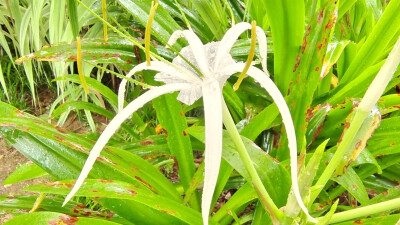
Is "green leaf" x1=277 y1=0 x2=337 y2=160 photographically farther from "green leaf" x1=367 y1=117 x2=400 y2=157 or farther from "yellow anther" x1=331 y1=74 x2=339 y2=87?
"yellow anther" x1=331 y1=74 x2=339 y2=87

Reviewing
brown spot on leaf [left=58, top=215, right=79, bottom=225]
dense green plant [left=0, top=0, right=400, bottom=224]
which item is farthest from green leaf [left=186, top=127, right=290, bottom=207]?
brown spot on leaf [left=58, top=215, right=79, bottom=225]

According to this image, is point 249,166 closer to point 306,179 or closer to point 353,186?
point 306,179

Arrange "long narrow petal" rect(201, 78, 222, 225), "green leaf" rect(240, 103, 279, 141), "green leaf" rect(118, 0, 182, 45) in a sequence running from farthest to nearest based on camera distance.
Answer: "green leaf" rect(118, 0, 182, 45), "green leaf" rect(240, 103, 279, 141), "long narrow petal" rect(201, 78, 222, 225)

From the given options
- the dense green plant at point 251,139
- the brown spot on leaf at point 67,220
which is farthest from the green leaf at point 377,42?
the brown spot on leaf at point 67,220

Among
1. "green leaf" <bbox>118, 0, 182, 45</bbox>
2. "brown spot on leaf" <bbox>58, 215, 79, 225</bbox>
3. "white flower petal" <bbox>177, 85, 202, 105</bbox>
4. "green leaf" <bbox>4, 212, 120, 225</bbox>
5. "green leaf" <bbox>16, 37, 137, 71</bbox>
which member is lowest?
"brown spot on leaf" <bbox>58, 215, 79, 225</bbox>

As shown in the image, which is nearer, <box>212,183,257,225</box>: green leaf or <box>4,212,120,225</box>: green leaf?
<box>4,212,120,225</box>: green leaf

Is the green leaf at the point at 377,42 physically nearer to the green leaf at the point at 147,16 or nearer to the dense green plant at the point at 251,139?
the dense green plant at the point at 251,139

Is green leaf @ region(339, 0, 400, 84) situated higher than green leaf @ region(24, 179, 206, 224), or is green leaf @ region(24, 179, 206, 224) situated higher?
green leaf @ region(339, 0, 400, 84)
